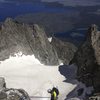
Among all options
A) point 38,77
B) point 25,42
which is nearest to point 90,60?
point 38,77

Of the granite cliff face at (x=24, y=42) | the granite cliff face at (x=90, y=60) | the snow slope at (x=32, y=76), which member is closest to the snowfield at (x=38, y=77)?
the snow slope at (x=32, y=76)

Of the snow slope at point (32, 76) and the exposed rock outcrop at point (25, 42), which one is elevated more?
the exposed rock outcrop at point (25, 42)

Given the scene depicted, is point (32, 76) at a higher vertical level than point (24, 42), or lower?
lower

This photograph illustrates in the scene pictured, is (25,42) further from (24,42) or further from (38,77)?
(38,77)

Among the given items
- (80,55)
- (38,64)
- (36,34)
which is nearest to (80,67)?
(80,55)

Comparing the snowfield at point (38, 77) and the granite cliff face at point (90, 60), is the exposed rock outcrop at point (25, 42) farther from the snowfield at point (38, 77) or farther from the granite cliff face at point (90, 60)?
the granite cliff face at point (90, 60)

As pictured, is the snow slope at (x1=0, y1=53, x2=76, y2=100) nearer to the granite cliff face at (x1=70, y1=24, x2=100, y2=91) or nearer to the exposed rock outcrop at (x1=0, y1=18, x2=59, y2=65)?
the exposed rock outcrop at (x1=0, y1=18, x2=59, y2=65)

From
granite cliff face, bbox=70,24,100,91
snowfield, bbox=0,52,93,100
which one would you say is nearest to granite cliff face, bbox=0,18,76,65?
snowfield, bbox=0,52,93,100
